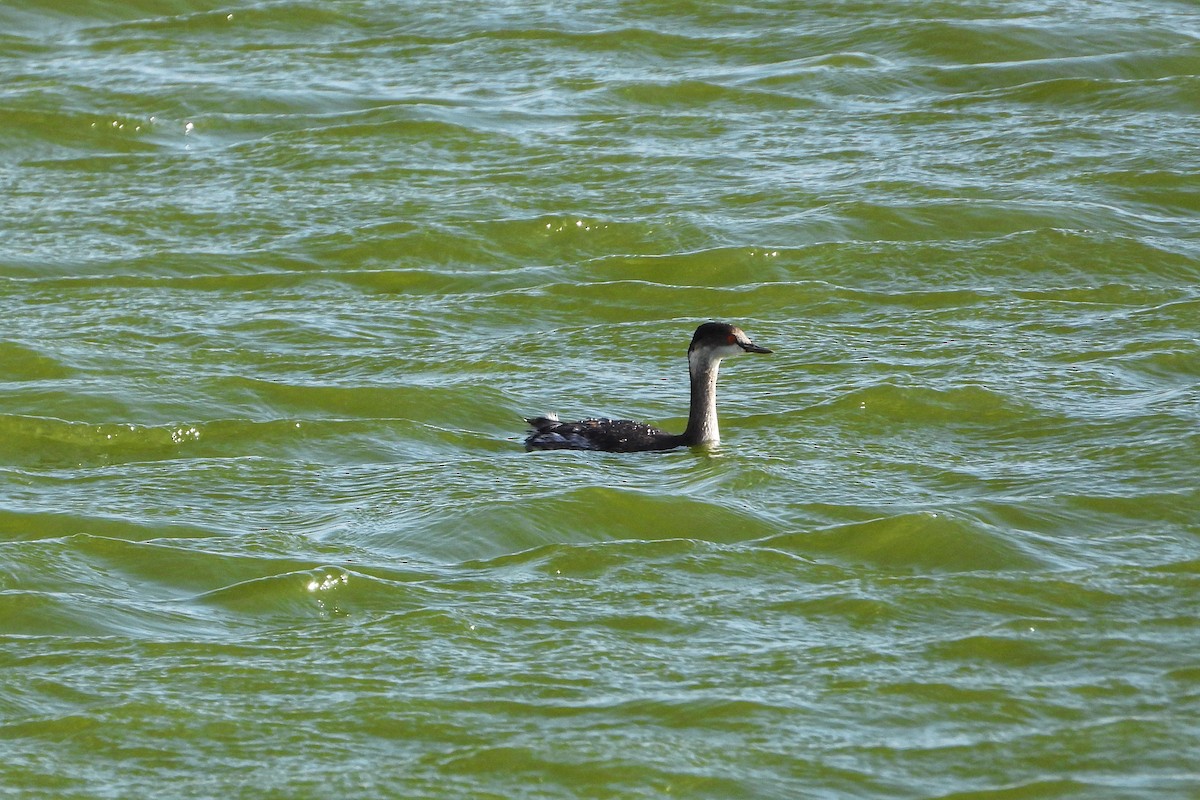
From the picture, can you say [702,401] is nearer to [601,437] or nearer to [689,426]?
[689,426]

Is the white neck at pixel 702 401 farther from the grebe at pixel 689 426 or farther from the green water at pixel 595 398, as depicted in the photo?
the green water at pixel 595 398

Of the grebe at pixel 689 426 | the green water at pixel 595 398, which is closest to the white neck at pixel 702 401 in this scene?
the grebe at pixel 689 426

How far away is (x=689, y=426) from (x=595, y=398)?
0.89 meters

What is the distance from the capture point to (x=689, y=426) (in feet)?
31.3

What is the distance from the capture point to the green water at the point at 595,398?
681 cm

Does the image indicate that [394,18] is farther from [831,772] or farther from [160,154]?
[831,772]

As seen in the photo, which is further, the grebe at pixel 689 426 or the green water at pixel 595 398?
the grebe at pixel 689 426

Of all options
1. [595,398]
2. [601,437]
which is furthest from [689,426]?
[595,398]

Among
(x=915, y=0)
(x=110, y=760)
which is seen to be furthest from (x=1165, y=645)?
(x=915, y=0)

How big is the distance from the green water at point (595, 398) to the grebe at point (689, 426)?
12 cm

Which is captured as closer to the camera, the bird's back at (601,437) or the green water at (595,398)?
the green water at (595,398)

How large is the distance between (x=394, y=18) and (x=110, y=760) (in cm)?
1112

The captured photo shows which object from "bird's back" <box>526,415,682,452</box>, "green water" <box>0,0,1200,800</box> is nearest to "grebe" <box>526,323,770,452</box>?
"bird's back" <box>526,415,682,452</box>

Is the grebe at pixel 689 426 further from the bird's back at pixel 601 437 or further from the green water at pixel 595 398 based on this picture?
the green water at pixel 595 398
